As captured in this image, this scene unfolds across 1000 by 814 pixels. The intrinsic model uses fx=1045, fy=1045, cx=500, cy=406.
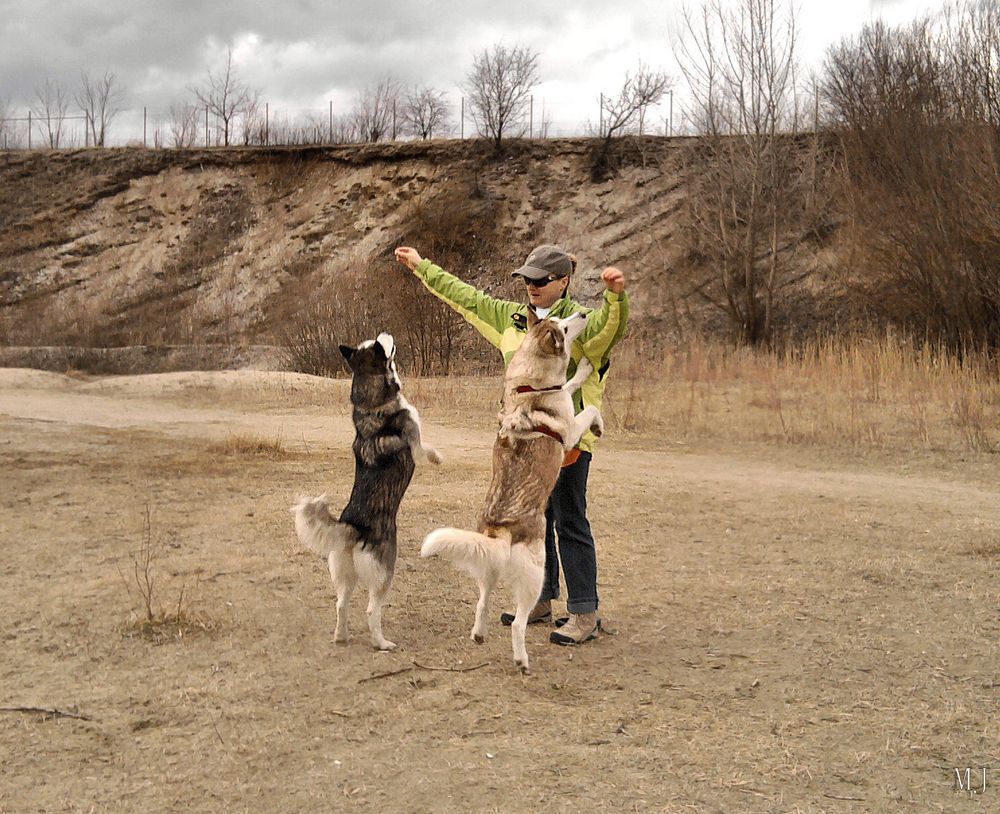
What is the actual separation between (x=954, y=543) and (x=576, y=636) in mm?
4158

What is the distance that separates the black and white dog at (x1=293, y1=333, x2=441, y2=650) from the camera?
5.15 metres

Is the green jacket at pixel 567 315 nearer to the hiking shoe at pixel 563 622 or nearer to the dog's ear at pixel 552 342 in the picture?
the dog's ear at pixel 552 342

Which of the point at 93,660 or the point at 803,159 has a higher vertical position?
the point at 803,159

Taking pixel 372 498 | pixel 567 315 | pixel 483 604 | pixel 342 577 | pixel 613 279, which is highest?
pixel 613 279

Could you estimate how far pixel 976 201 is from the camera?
19312 millimetres

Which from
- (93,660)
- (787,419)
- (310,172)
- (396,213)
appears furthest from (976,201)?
(310,172)

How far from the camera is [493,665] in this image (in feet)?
17.4

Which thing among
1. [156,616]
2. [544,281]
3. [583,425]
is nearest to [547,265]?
Result: [544,281]

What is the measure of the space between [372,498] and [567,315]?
138 centimetres

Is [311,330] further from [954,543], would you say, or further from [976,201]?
[954,543]

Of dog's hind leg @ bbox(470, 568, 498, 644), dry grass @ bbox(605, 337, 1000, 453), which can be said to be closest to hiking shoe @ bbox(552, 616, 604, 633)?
dog's hind leg @ bbox(470, 568, 498, 644)

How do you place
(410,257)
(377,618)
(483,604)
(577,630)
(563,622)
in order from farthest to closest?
(410,257) → (563,622) → (577,630) → (377,618) → (483,604)

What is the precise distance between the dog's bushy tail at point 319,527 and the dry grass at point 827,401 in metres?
9.69

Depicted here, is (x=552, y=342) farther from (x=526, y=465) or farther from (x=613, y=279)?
(x=526, y=465)
